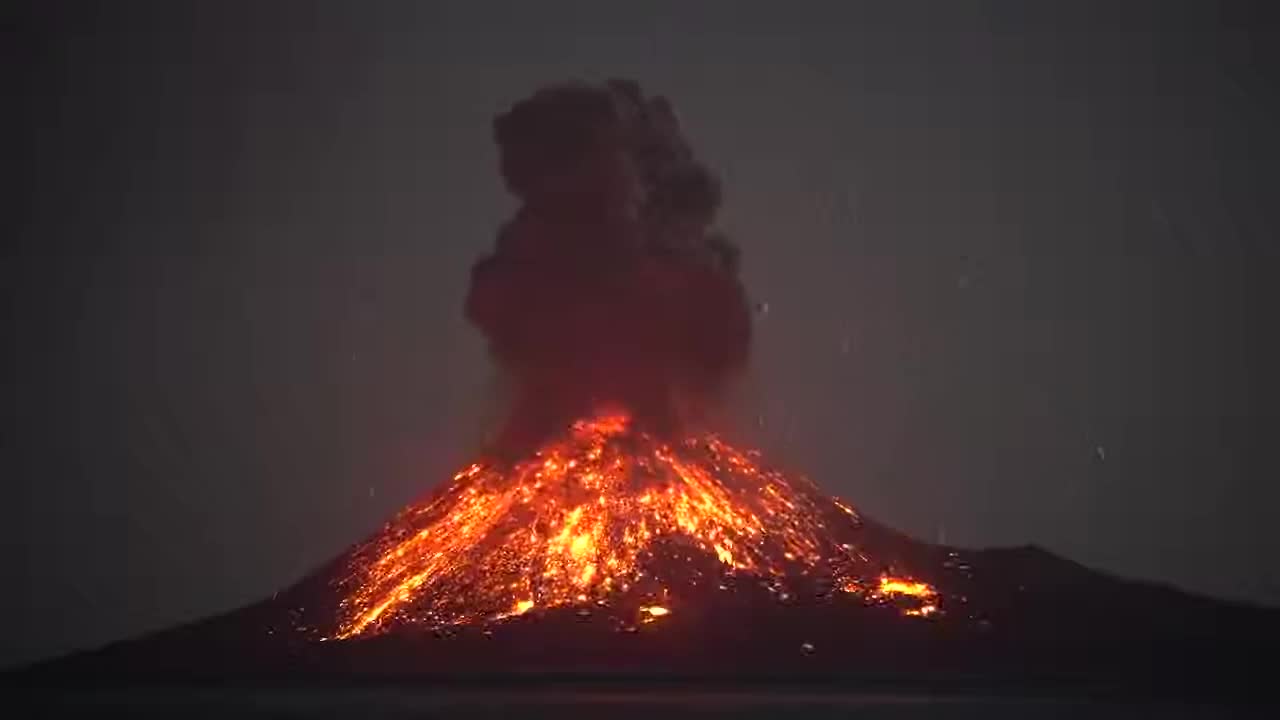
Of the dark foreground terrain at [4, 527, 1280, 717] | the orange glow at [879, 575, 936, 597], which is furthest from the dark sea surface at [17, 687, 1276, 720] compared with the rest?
the orange glow at [879, 575, 936, 597]

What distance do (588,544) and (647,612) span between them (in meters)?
12.1

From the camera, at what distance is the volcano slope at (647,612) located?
106 m

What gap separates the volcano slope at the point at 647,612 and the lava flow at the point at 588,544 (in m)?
0.17

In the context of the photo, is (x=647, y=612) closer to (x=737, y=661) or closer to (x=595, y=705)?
(x=737, y=661)

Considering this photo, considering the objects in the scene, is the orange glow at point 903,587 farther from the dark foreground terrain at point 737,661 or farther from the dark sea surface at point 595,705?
the dark sea surface at point 595,705

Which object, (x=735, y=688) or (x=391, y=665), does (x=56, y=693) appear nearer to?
(x=391, y=665)

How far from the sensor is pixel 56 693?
3654 inches

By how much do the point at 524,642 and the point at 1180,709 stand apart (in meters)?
45.3

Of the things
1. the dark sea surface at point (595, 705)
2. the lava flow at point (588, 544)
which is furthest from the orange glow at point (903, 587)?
the dark sea surface at point (595, 705)

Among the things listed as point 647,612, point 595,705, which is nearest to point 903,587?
point 647,612

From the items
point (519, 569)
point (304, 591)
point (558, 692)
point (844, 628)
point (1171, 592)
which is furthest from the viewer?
point (1171, 592)

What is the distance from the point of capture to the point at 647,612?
115 metres

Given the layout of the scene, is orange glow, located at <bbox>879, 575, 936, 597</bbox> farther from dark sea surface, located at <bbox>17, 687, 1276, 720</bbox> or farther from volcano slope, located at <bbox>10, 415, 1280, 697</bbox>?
dark sea surface, located at <bbox>17, 687, 1276, 720</bbox>

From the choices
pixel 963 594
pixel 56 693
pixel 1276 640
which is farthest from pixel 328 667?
pixel 1276 640
